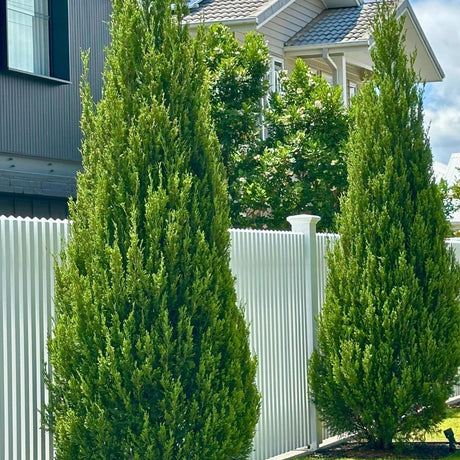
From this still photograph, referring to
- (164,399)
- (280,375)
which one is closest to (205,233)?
(164,399)

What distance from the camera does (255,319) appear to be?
897cm

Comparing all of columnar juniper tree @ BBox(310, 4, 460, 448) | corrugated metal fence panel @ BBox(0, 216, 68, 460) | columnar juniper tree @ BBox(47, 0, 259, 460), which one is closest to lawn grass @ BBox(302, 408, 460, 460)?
columnar juniper tree @ BBox(310, 4, 460, 448)

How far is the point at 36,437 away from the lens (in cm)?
633

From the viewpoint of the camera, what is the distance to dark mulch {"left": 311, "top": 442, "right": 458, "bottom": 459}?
9.55 metres

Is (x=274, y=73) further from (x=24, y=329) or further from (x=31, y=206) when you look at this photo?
(x=24, y=329)

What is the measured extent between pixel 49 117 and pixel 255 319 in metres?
6.78

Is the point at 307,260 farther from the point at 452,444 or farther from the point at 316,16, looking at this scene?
the point at 316,16

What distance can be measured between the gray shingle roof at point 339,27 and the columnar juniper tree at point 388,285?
11.0 meters

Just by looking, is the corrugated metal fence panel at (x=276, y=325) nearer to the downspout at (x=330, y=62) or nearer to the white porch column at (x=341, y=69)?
the downspout at (x=330, y=62)

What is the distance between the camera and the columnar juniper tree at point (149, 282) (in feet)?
20.8

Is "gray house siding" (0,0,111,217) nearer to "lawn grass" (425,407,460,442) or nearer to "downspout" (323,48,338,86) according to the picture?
"lawn grass" (425,407,460,442)

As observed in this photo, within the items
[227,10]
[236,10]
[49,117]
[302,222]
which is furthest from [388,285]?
[227,10]

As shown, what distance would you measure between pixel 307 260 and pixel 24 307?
433 cm

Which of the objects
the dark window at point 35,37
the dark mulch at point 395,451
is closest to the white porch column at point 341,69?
the dark window at point 35,37
